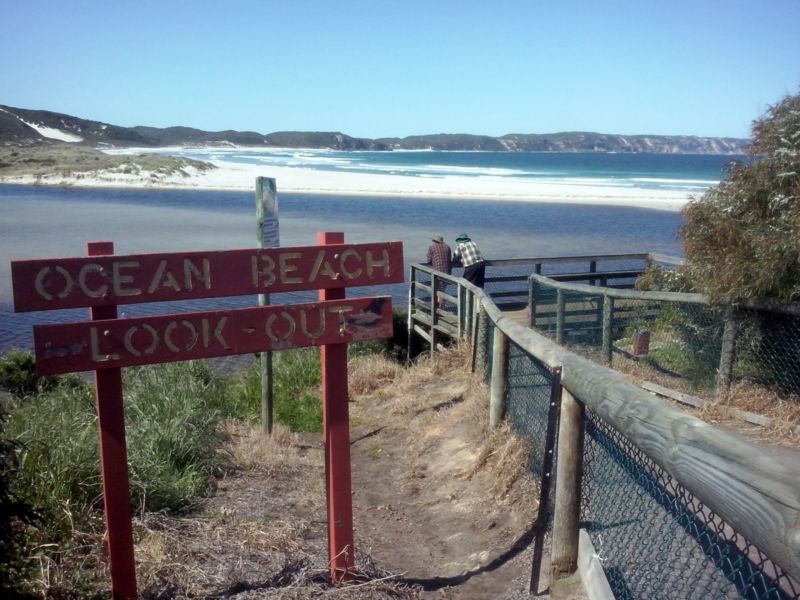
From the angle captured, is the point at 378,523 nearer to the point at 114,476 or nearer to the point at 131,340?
the point at 114,476

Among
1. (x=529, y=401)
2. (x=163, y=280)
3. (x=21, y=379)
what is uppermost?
(x=163, y=280)


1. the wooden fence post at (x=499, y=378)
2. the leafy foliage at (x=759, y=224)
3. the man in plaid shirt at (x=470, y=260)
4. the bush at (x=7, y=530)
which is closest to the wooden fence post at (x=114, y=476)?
the bush at (x=7, y=530)

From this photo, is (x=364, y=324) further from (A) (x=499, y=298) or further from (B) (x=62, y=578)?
(A) (x=499, y=298)

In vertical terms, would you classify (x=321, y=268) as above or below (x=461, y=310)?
above

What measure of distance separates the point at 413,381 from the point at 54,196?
142 feet

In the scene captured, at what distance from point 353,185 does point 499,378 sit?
57102 mm

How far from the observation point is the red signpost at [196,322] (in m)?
3.78

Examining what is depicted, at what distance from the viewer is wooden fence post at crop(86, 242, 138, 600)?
3.90m

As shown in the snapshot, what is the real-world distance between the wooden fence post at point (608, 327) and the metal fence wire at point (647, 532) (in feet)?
15.5

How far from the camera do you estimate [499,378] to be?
608cm

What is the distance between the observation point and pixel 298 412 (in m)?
9.70

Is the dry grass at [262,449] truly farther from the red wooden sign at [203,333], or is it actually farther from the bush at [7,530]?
the bush at [7,530]

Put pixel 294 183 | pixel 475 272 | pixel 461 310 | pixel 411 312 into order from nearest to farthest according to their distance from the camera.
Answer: pixel 461 310 → pixel 411 312 → pixel 475 272 → pixel 294 183

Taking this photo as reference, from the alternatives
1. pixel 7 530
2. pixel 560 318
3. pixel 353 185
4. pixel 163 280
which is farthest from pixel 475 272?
pixel 353 185
